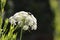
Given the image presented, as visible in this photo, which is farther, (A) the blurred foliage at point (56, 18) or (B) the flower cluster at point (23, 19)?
(A) the blurred foliage at point (56, 18)

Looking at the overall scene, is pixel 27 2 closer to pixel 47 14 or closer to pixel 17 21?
pixel 47 14

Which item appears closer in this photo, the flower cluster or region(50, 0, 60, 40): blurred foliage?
the flower cluster

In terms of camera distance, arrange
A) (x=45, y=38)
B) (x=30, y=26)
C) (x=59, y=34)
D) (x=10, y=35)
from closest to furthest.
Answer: (x=10, y=35) < (x=30, y=26) < (x=59, y=34) < (x=45, y=38)

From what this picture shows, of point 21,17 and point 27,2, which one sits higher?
point 27,2

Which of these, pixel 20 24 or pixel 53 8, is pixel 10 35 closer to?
pixel 20 24

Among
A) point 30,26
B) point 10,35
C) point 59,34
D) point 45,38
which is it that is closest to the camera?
point 10,35

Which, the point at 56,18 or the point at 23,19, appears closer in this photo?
the point at 23,19

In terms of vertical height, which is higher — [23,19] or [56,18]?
[56,18]

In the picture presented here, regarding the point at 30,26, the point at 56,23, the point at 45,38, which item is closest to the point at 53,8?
the point at 56,23

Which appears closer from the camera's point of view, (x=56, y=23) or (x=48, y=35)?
(x=56, y=23)

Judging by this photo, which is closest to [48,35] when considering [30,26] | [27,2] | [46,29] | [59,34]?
[46,29]
